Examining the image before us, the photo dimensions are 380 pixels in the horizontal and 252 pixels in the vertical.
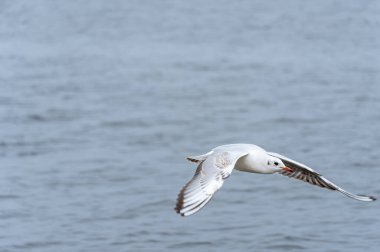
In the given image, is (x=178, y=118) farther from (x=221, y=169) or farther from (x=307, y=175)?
(x=221, y=169)

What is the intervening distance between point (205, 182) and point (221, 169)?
0.36 metres

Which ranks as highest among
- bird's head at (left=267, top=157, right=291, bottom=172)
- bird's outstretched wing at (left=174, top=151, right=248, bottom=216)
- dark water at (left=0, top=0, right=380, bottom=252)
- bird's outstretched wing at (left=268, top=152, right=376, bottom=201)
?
bird's outstretched wing at (left=174, top=151, right=248, bottom=216)

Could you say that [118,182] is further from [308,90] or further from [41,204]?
[308,90]

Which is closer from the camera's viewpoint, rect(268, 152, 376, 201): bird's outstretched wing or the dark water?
rect(268, 152, 376, 201): bird's outstretched wing

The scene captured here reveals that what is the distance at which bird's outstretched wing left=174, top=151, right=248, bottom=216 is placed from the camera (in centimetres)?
882

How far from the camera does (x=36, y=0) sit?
2936cm

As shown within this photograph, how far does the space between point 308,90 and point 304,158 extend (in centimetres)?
466

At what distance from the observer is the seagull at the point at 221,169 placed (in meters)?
8.93

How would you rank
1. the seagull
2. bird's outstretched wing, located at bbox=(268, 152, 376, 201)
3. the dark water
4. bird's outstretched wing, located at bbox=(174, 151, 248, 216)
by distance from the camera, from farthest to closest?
the dark water → bird's outstretched wing, located at bbox=(268, 152, 376, 201) → the seagull → bird's outstretched wing, located at bbox=(174, 151, 248, 216)

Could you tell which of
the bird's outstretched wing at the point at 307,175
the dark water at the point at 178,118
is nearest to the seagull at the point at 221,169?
the bird's outstretched wing at the point at 307,175

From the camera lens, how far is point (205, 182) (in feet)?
30.5

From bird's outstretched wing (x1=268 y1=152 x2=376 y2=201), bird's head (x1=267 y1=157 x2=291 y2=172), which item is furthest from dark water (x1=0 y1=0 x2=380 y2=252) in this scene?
bird's head (x1=267 y1=157 x2=291 y2=172)

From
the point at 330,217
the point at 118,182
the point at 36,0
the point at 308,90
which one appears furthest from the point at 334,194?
the point at 36,0

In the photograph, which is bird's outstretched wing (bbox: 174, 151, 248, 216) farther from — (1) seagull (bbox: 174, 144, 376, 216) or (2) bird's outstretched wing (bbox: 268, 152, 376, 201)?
(2) bird's outstretched wing (bbox: 268, 152, 376, 201)
